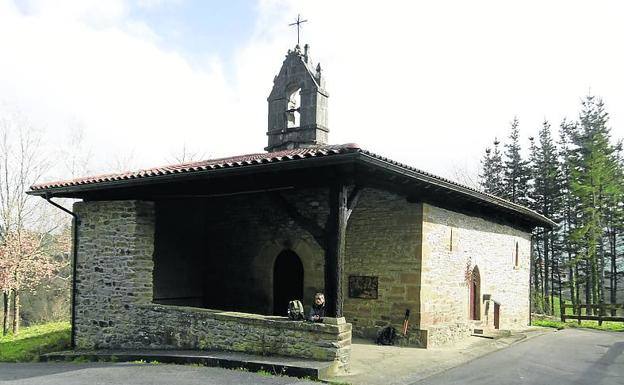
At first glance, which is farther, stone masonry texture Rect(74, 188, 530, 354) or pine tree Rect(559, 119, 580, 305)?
pine tree Rect(559, 119, 580, 305)

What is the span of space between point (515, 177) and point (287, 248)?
91.2ft

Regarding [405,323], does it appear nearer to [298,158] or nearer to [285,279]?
[285,279]

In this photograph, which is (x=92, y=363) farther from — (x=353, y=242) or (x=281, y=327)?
(x=353, y=242)

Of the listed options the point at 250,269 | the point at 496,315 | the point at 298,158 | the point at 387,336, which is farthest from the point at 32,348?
the point at 496,315

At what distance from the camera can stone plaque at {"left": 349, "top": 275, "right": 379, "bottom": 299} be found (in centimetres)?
1059

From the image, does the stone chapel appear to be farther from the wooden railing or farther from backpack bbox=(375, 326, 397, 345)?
the wooden railing

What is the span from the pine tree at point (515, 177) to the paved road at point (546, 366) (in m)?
23.1

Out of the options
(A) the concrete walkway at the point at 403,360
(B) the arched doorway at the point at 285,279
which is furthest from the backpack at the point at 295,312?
(B) the arched doorway at the point at 285,279

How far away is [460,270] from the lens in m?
11.7

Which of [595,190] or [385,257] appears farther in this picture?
[595,190]

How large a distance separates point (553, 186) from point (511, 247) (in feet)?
65.4

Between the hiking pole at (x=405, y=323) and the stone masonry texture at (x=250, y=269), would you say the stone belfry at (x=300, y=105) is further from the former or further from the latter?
the hiking pole at (x=405, y=323)

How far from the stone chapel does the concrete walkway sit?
411 mm

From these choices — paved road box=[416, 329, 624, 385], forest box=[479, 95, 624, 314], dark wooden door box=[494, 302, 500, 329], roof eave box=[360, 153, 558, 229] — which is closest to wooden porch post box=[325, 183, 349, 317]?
roof eave box=[360, 153, 558, 229]
